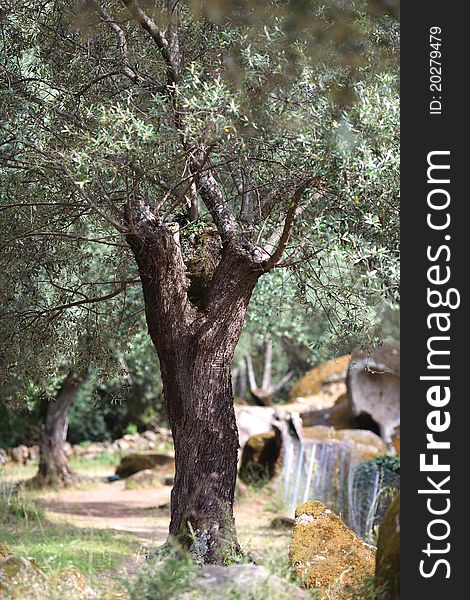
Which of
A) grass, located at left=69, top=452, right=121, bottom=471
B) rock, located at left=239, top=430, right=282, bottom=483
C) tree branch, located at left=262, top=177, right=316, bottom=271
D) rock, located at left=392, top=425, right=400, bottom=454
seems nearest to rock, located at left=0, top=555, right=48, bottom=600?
tree branch, located at left=262, top=177, right=316, bottom=271

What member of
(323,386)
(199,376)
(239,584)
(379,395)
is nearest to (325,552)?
(199,376)

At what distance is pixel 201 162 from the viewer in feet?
23.8

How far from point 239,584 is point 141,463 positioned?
675 inches

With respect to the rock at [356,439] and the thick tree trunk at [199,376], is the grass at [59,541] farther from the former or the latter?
the rock at [356,439]

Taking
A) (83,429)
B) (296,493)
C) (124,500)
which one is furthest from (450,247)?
(83,429)

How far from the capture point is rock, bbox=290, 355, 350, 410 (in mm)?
22297

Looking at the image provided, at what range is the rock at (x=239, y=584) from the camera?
5.29 m

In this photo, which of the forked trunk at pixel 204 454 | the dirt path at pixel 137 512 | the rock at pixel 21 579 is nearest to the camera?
the rock at pixel 21 579

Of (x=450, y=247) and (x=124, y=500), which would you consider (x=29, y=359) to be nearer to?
(x=450, y=247)

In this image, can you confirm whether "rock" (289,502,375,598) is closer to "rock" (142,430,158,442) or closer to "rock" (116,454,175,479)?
"rock" (116,454,175,479)

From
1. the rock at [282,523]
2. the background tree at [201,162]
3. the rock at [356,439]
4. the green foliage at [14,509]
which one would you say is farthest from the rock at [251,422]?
the background tree at [201,162]

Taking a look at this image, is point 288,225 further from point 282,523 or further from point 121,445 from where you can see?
point 121,445

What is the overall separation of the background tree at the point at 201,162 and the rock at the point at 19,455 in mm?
16124

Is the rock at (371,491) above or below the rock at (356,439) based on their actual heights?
below
